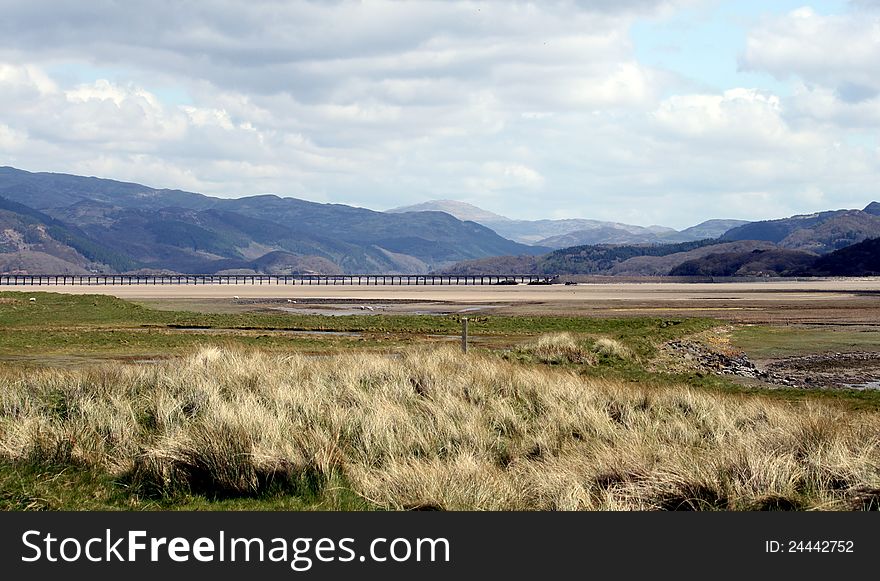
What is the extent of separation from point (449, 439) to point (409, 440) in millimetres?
672

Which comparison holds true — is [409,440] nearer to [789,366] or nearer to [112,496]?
[112,496]

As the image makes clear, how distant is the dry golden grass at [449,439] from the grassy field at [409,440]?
0.11 ft

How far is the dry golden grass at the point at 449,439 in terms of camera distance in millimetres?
11680

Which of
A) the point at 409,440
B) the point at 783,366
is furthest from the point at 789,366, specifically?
the point at 409,440

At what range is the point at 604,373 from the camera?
28406 mm

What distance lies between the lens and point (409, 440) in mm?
14469

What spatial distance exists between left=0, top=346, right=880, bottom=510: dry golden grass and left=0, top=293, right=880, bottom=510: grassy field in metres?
0.03

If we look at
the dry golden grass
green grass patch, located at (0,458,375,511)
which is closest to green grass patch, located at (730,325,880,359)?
the dry golden grass

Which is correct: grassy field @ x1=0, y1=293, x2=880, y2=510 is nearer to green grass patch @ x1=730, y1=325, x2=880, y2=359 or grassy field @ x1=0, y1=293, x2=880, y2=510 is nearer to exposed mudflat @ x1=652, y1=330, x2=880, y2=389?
exposed mudflat @ x1=652, y1=330, x2=880, y2=389

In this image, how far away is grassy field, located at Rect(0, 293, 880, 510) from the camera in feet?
38.4

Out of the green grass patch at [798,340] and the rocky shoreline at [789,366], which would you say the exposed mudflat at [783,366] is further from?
the green grass patch at [798,340]
